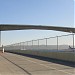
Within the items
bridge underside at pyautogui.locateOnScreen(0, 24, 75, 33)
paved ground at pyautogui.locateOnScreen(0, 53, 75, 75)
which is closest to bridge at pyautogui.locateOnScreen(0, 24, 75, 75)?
paved ground at pyautogui.locateOnScreen(0, 53, 75, 75)

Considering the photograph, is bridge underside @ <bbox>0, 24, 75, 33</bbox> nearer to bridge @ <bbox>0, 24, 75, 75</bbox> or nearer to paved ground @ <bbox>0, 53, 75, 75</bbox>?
bridge @ <bbox>0, 24, 75, 75</bbox>

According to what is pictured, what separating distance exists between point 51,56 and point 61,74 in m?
18.5

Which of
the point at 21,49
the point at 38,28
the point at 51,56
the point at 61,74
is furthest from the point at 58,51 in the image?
the point at 38,28

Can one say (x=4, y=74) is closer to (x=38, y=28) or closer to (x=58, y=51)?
(x=58, y=51)

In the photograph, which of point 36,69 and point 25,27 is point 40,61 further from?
point 25,27

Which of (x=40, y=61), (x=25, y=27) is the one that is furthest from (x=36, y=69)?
(x=25, y=27)

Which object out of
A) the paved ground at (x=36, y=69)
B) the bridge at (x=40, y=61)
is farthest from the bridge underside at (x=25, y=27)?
the paved ground at (x=36, y=69)

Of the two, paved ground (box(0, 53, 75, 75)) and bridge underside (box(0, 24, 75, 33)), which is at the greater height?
bridge underside (box(0, 24, 75, 33))

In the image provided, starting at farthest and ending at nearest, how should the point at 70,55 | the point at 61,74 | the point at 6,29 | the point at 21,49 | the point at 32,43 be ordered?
1. the point at 6,29
2. the point at 21,49
3. the point at 32,43
4. the point at 70,55
5. the point at 61,74

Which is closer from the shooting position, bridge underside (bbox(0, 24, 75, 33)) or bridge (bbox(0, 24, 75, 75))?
bridge (bbox(0, 24, 75, 75))

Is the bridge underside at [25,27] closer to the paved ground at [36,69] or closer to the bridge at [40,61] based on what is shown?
the bridge at [40,61]

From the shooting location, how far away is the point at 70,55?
2566 centimetres

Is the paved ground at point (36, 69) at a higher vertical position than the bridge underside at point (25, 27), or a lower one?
lower

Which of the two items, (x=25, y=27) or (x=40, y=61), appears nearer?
(x=40, y=61)
